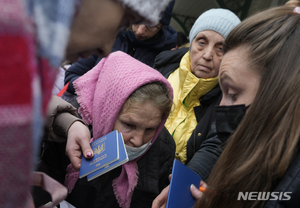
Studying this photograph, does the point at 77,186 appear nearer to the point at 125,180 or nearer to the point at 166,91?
the point at 125,180

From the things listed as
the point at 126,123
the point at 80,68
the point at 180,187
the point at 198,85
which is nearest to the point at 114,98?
the point at 126,123

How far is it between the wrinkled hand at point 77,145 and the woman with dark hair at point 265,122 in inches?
27.8

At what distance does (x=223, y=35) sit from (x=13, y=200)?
235cm

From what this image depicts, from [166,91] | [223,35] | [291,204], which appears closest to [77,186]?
[166,91]

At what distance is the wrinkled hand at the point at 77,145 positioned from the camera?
A: 4.78 ft

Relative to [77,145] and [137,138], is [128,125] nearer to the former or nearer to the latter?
[137,138]

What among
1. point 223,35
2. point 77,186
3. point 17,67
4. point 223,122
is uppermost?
point 17,67

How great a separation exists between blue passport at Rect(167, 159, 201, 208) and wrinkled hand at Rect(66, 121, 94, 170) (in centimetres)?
52

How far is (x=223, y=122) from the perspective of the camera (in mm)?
1413

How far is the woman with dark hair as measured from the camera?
1030 mm

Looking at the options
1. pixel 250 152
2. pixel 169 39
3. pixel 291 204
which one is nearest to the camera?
pixel 291 204

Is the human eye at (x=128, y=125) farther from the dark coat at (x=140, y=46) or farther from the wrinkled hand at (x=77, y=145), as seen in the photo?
the dark coat at (x=140, y=46)

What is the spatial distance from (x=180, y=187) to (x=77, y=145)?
0.68 meters

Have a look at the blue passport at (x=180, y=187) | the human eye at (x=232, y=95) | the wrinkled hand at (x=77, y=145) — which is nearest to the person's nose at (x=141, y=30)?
the wrinkled hand at (x=77, y=145)
